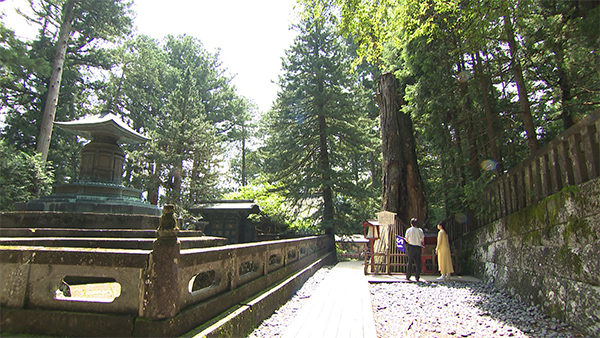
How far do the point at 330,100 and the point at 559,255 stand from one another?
49.1 ft

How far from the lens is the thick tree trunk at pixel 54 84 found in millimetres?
17359

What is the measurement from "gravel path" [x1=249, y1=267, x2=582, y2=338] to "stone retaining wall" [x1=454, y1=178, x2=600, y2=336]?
263mm

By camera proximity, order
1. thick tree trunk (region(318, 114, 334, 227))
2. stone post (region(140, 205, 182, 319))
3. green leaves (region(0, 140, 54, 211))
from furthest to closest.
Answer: thick tree trunk (region(318, 114, 334, 227)) < green leaves (region(0, 140, 54, 211)) < stone post (region(140, 205, 182, 319))

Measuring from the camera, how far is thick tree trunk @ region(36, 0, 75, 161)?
17359mm

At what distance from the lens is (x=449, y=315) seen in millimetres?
5137

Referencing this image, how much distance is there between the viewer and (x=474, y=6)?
21.5 feet

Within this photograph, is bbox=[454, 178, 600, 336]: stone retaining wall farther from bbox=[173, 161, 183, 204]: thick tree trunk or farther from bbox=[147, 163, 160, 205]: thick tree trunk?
bbox=[147, 163, 160, 205]: thick tree trunk

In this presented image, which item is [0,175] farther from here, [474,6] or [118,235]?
[474,6]

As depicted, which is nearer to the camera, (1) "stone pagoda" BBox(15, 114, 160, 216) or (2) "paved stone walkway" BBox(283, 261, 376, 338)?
(2) "paved stone walkway" BBox(283, 261, 376, 338)

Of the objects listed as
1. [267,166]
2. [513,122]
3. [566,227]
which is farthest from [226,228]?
[566,227]

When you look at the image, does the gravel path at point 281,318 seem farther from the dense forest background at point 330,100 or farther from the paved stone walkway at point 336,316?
the dense forest background at point 330,100

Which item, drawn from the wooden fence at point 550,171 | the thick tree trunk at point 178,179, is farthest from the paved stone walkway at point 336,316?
the thick tree trunk at point 178,179

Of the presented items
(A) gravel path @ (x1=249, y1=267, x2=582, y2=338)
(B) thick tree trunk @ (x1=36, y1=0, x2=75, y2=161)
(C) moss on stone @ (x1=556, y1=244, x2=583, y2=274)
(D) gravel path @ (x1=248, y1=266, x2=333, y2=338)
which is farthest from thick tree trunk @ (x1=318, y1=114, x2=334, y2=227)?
(B) thick tree trunk @ (x1=36, y1=0, x2=75, y2=161)

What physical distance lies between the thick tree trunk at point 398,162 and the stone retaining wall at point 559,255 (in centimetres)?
463
